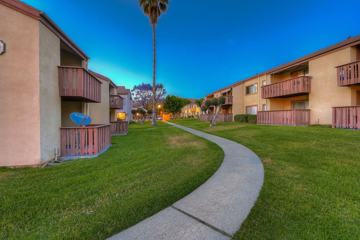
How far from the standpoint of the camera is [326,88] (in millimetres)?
13047

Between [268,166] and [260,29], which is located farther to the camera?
[260,29]

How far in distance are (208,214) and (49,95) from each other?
24.0 ft

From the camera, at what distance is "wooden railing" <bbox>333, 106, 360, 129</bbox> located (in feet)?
33.3

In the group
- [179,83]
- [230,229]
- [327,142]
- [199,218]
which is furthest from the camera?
[179,83]

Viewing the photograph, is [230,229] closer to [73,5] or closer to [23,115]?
[23,115]

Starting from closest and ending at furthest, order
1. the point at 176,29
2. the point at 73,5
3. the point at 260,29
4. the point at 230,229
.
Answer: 1. the point at 230,229
2. the point at 73,5
3. the point at 176,29
4. the point at 260,29

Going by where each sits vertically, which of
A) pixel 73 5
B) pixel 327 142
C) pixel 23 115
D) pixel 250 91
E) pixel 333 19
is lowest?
pixel 327 142

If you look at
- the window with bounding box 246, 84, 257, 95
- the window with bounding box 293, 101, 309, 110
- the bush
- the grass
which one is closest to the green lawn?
the grass

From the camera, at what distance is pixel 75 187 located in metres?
3.89

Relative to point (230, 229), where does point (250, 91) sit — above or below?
above

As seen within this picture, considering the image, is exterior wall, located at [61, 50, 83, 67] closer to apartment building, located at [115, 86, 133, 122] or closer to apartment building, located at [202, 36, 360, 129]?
apartment building, located at [202, 36, 360, 129]

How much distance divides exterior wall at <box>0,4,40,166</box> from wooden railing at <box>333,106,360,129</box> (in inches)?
653

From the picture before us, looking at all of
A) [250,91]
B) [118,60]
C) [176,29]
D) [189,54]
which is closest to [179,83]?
[189,54]

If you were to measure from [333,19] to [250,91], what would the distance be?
65.3 metres
